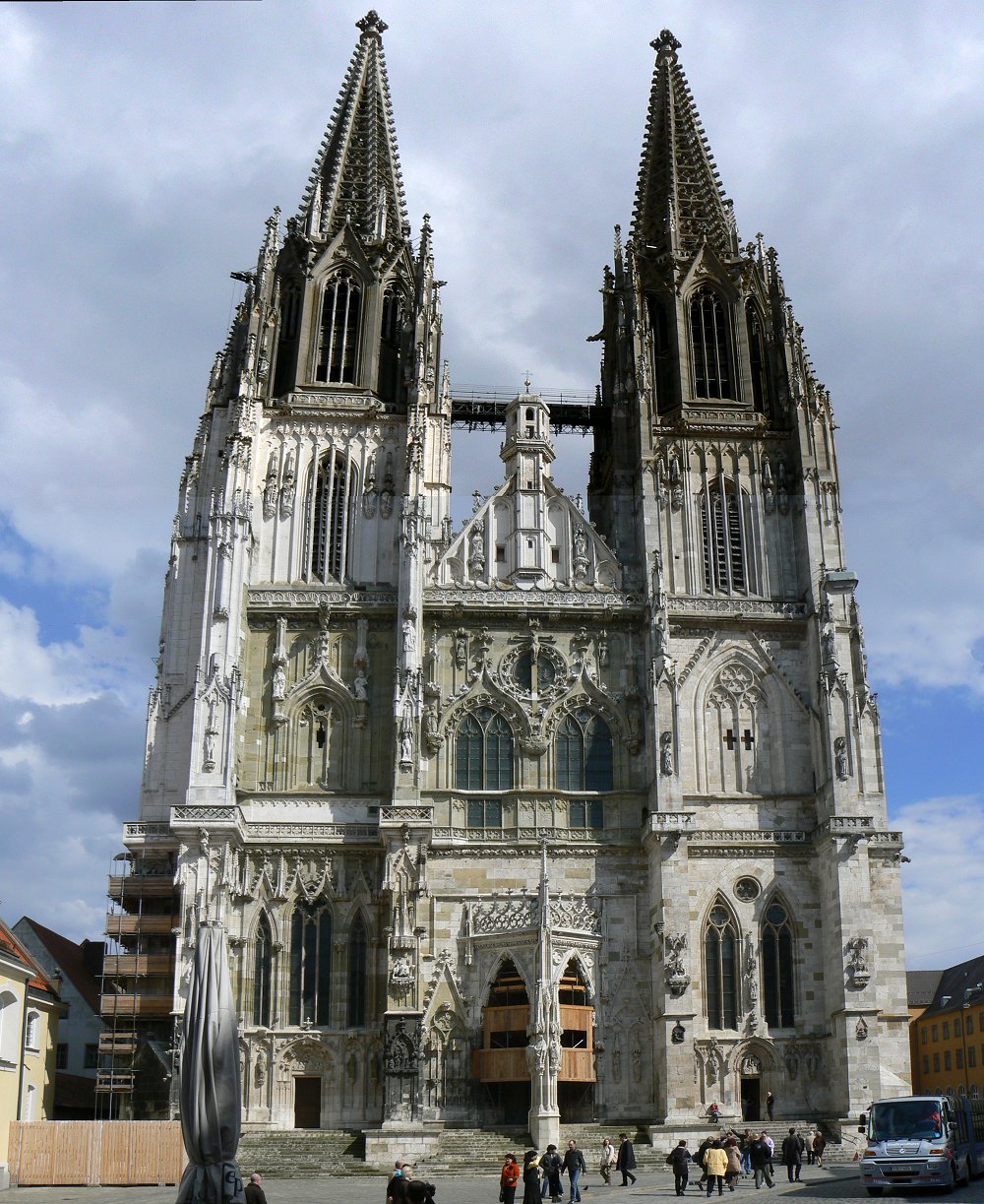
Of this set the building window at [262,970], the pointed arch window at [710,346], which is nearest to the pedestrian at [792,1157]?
the building window at [262,970]

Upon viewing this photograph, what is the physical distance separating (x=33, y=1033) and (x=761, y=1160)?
870 inches

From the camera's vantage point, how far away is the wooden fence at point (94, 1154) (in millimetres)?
32750

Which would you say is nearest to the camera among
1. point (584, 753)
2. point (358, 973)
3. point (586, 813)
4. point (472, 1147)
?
point (472, 1147)

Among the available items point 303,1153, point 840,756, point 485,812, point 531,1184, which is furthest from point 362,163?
point 531,1184

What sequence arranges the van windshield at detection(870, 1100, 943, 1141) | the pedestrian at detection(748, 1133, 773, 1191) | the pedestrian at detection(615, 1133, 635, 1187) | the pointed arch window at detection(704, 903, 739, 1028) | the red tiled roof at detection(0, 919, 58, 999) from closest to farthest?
the van windshield at detection(870, 1100, 943, 1141) → the pedestrian at detection(748, 1133, 773, 1191) → the pedestrian at detection(615, 1133, 635, 1187) → the red tiled roof at detection(0, 919, 58, 999) → the pointed arch window at detection(704, 903, 739, 1028)

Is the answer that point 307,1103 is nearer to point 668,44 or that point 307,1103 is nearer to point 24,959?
point 24,959

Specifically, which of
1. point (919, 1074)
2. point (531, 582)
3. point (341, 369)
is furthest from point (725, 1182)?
point (919, 1074)

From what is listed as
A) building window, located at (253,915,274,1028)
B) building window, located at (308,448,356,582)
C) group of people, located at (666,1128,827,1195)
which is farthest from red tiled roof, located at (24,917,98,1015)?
group of people, located at (666,1128,827,1195)

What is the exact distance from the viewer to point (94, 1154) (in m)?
32.7

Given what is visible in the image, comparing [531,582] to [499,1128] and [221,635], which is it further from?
[499,1128]

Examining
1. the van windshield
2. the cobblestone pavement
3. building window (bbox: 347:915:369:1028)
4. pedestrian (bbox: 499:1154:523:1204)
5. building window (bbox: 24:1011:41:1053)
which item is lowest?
the cobblestone pavement

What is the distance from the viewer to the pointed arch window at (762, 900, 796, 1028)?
1592 inches

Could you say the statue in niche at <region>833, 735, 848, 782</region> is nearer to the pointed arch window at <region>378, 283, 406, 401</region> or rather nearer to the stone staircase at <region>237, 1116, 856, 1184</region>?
the stone staircase at <region>237, 1116, 856, 1184</region>

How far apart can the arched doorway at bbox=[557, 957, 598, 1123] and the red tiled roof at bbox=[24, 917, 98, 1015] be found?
20.7m
